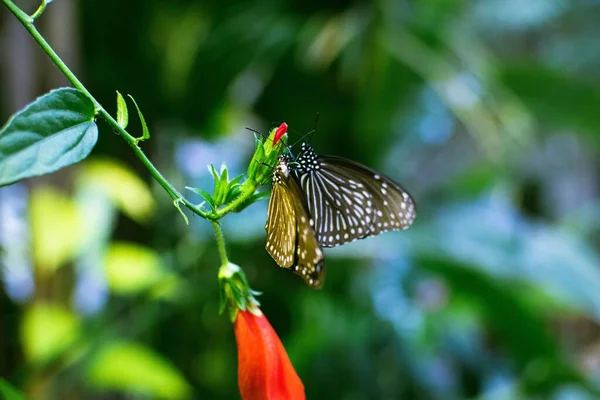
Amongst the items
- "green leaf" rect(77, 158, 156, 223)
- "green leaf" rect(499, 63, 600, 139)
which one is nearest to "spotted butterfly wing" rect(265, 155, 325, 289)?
"green leaf" rect(77, 158, 156, 223)

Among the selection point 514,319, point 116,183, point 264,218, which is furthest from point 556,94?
point 116,183

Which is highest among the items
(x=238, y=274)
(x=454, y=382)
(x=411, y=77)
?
(x=411, y=77)

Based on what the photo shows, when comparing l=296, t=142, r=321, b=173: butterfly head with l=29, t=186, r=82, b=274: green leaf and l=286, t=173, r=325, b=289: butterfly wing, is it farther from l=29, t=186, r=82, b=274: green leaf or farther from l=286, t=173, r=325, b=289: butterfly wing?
l=29, t=186, r=82, b=274: green leaf

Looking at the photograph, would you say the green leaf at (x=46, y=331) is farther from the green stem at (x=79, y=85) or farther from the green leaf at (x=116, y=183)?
the green stem at (x=79, y=85)

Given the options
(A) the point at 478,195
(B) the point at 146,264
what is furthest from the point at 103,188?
(A) the point at 478,195

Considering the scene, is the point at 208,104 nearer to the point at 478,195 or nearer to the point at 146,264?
the point at 146,264

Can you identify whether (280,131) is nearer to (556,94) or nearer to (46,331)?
(46,331)
